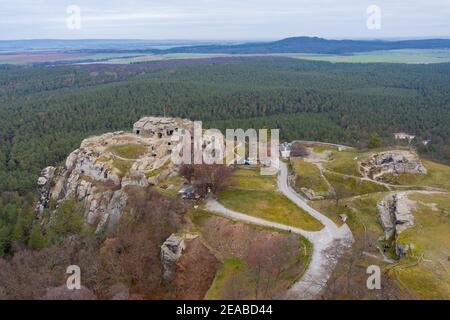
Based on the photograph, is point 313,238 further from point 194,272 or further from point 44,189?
point 44,189

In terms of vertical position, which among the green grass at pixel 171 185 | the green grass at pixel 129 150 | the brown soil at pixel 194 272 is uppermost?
the green grass at pixel 129 150

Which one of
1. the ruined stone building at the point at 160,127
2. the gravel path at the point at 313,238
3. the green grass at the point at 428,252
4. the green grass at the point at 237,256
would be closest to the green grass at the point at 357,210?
the gravel path at the point at 313,238

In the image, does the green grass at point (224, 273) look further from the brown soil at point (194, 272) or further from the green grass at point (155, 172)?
the green grass at point (155, 172)

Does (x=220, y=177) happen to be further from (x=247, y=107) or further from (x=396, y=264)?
(x=247, y=107)

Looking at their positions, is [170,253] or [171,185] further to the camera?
[171,185]

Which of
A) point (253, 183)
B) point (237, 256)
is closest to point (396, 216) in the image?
point (237, 256)
